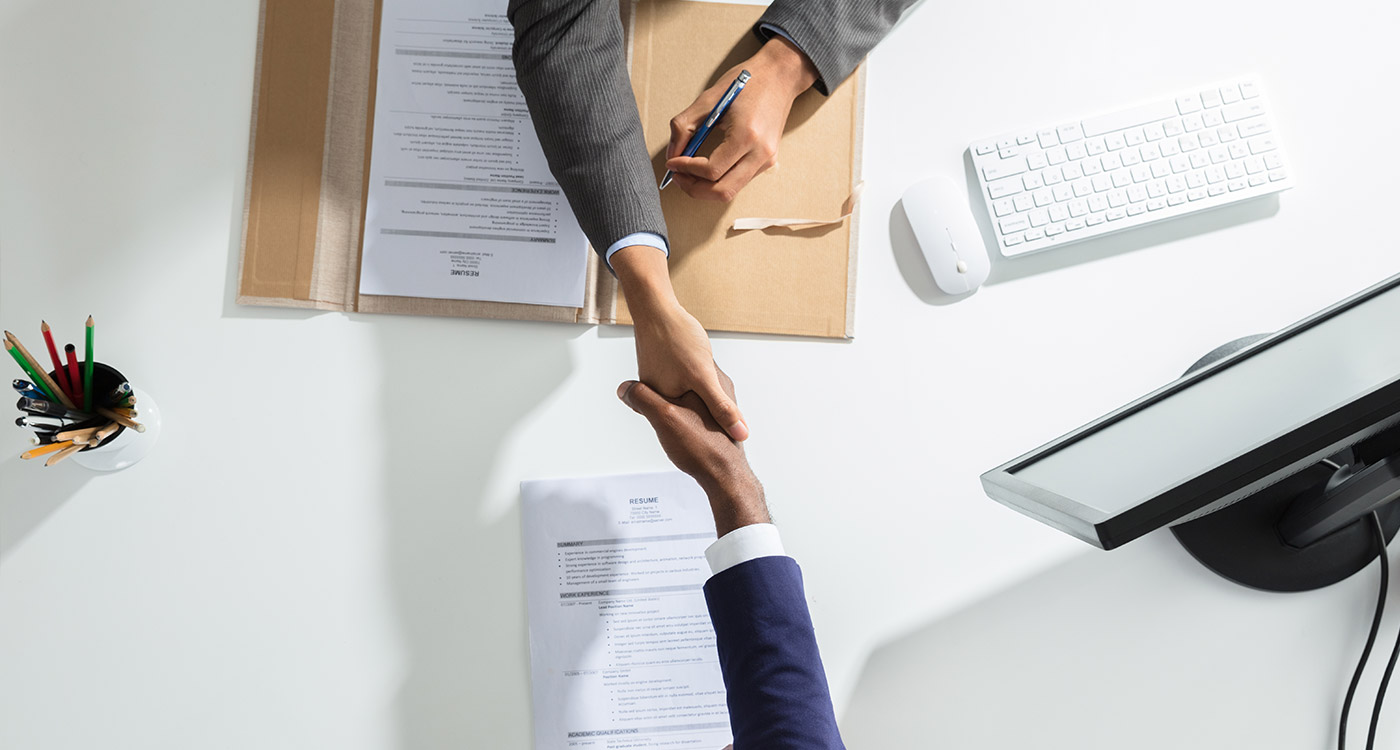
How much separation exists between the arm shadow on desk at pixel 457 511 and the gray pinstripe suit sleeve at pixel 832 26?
424mm

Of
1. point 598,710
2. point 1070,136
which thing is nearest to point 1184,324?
point 1070,136

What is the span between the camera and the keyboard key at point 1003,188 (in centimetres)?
95

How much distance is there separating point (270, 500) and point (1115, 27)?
1.15 meters

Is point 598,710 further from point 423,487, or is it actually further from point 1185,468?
point 1185,468

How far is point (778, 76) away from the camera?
0.92 meters

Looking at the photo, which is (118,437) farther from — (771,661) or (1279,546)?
(1279,546)

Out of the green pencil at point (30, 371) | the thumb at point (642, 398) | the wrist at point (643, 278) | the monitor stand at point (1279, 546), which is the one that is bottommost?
the monitor stand at point (1279, 546)

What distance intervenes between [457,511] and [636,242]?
37 cm

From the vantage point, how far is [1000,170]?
37.6 inches

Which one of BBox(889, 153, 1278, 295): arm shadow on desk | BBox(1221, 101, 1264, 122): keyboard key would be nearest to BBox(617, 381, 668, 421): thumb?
BBox(889, 153, 1278, 295): arm shadow on desk

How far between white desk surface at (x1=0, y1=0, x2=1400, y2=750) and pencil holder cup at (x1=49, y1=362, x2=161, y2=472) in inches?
0.9

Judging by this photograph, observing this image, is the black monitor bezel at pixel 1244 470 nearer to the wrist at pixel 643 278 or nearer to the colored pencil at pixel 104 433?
the wrist at pixel 643 278

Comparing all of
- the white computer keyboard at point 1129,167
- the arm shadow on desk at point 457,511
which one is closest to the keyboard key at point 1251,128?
the white computer keyboard at point 1129,167

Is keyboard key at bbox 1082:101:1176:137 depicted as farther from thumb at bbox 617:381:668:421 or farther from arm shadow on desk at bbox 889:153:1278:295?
thumb at bbox 617:381:668:421
